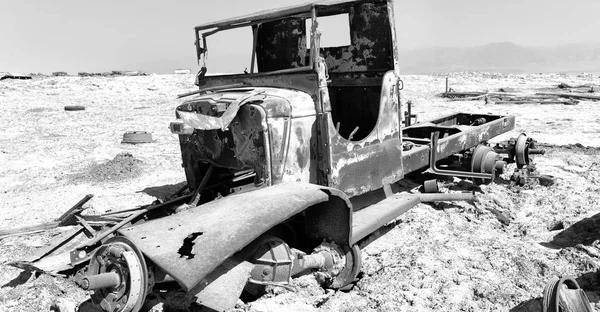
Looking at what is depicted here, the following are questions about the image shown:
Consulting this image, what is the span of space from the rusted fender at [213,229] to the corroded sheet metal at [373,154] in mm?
726

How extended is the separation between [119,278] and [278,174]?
60.1 inches

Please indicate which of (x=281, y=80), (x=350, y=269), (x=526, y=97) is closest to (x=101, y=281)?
(x=350, y=269)

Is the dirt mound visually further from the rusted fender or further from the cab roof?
the rusted fender

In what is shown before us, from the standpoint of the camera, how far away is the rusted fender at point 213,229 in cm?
262

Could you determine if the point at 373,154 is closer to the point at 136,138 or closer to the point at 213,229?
the point at 213,229

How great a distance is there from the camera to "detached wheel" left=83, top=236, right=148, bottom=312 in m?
2.63

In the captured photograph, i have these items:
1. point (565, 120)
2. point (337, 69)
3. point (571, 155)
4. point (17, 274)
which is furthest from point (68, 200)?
point (565, 120)

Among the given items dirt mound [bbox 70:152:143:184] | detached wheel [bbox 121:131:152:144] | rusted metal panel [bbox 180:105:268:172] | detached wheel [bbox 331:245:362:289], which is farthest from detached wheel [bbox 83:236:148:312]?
detached wheel [bbox 121:131:152:144]

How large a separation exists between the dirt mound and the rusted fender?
4699mm

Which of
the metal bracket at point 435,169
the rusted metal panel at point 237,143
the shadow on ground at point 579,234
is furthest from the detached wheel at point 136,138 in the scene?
the shadow on ground at point 579,234

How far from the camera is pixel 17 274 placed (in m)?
4.11

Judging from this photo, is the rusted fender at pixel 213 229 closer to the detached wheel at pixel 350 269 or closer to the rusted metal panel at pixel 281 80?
the detached wheel at pixel 350 269

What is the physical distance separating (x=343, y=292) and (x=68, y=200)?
4590 mm

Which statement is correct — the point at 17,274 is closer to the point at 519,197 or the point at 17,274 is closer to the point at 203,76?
the point at 203,76
